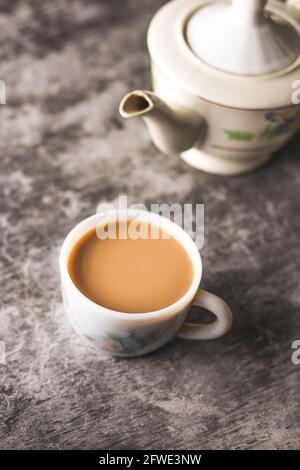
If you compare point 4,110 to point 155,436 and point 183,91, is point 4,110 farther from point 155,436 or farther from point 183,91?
point 155,436

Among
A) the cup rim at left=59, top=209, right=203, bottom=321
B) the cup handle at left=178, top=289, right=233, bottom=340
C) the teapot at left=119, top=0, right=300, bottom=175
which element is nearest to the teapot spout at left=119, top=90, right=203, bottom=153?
the teapot at left=119, top=0, right=300, bottom=175

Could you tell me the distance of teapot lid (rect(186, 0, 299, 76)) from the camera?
0.81 meters

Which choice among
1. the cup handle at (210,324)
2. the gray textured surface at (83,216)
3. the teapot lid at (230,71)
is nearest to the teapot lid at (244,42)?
the teapot lid at (230,71)

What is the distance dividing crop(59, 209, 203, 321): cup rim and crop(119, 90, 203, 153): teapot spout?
4.9 inches

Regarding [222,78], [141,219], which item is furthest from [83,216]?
[222,78]

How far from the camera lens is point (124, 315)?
63 centimetres

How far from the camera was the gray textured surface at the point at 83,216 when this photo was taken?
70 centimetres

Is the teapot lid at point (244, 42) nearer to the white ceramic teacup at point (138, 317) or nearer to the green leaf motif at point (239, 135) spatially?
the green leaf motif at point (239, 135)

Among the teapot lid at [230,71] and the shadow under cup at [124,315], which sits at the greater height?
the teapot lid at [230,71]

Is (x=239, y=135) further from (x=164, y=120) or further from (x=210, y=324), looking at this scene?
(x=210, y=324)

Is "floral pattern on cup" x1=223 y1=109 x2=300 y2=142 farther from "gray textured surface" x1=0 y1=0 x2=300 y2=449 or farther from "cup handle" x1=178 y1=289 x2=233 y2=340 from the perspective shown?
"cup handle" x1=178 y1=289 x2=233 y2=340

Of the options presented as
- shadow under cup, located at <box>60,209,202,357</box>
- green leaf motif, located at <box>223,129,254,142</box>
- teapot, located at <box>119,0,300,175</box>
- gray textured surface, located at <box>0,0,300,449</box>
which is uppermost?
teapot, located at <box>119,0,300,175</box>

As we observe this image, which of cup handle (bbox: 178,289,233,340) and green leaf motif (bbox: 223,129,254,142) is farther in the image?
green leaf motif (bbox: 223,129,254,142)
